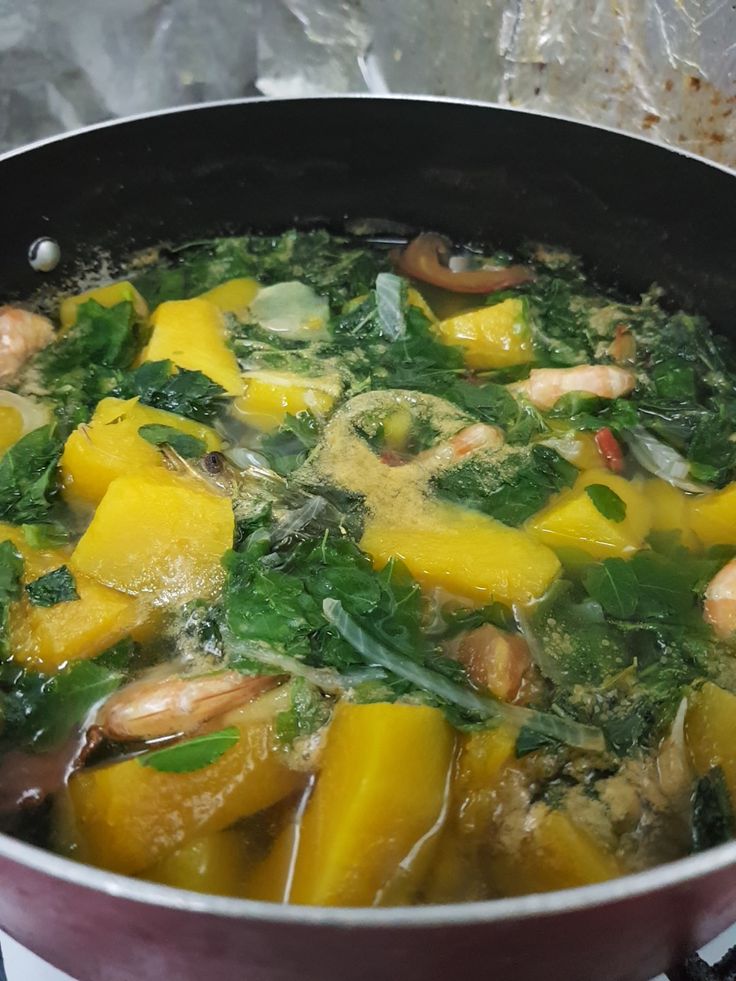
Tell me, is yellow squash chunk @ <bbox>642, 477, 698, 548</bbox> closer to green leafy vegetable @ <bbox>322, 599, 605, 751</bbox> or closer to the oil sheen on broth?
the oil sheen on broth

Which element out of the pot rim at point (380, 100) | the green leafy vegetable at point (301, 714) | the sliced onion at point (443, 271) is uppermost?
the pot rim at point (380, 100)

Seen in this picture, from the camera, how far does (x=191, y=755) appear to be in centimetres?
139

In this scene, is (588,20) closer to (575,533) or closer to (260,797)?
(575,533)

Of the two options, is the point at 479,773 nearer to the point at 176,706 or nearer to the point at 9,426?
the point at 176,706

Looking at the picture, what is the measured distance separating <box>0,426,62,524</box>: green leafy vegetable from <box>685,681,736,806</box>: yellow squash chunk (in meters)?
1.43

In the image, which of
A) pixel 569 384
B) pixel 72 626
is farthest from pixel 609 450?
pixel 72 626

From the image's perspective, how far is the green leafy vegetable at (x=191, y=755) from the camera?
1376 mm

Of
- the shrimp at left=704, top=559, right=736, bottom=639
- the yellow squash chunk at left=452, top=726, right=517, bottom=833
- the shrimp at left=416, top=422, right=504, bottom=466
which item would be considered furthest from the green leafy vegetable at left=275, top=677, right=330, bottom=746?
the shrimp at left=704, top=559, right=736, bottom=639

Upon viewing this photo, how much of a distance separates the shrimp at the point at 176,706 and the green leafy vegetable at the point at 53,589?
26cm

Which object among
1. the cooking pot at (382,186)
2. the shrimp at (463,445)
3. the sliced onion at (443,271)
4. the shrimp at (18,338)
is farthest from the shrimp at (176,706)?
the sliced onion at (443,271)

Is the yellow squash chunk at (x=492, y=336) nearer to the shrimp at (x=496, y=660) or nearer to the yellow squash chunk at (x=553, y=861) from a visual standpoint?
the shrimp at (x=496, y=660)

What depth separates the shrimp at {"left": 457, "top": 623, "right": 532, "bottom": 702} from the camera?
5.19ft

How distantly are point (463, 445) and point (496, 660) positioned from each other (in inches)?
25.4

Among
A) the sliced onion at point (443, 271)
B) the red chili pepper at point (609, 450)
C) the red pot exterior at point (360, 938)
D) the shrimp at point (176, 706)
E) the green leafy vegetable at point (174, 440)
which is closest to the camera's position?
the red pot exterior at point (360, 938)
